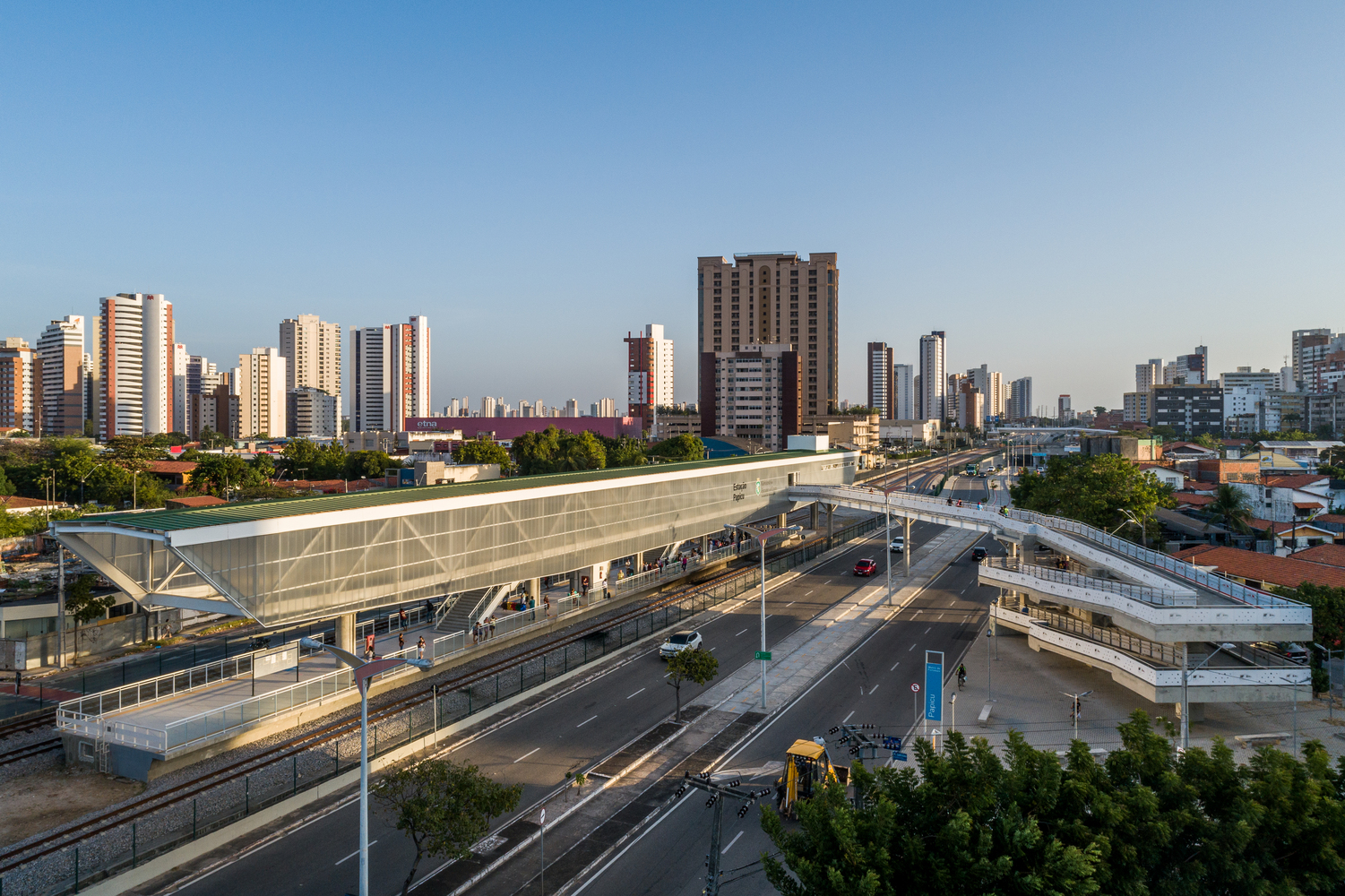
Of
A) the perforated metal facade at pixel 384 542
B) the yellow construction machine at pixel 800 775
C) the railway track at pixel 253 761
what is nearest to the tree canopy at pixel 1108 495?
the perforated metal facade at pixel 384 542

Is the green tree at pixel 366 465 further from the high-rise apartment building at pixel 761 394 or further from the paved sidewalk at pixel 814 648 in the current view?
the paved sidewalk at pixel 814 648

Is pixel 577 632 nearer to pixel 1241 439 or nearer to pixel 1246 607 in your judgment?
pixel 1246 607

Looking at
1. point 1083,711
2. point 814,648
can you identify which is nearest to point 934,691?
point 1083,711

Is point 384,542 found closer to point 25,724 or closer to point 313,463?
point 25,724

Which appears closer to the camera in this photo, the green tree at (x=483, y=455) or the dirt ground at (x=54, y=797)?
the dirt ground at (x=54, y=797)

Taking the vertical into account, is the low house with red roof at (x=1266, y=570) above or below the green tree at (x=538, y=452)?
below

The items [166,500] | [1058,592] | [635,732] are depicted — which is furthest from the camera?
[166,500]

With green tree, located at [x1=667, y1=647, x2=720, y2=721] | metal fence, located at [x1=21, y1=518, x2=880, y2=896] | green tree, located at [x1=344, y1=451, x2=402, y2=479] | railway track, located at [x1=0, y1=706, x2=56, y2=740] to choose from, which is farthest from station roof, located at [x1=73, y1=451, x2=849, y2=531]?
green tree, located at [x1=344, y1=451, x2=402, y2=479]

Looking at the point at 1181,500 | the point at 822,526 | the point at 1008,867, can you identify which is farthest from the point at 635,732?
the point at 1181,500
